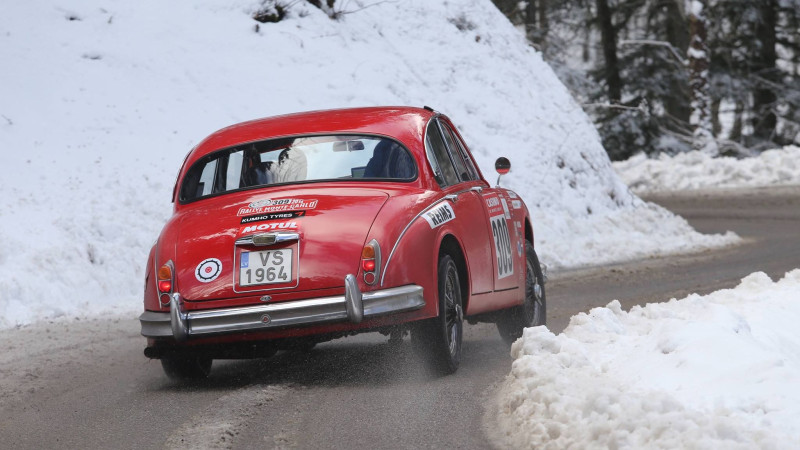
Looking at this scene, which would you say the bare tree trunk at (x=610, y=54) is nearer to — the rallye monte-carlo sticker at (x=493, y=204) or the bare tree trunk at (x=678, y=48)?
the bare tree trunk at (x=678, y=48)

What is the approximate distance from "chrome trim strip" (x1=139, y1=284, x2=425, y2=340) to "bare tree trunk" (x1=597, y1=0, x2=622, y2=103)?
32089 millimetres

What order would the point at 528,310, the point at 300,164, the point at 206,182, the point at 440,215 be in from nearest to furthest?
the point at 440,215 → the point at 300,164 → the point at 206,182 → the point at 528,310

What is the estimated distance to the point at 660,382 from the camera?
569cm

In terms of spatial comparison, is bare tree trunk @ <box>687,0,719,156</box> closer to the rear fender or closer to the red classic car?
the red classic car

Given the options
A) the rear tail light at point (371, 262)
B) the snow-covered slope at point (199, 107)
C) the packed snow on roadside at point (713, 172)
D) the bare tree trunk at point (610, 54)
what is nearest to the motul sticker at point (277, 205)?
the rear tail light at point (371, 262)

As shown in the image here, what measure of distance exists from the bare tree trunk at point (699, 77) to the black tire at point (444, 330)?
23853 mm

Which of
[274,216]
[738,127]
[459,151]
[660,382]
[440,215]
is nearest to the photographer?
[660,382]

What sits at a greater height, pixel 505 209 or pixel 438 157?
pixel 438 157

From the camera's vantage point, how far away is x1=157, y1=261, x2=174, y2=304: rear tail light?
6934 millimetres

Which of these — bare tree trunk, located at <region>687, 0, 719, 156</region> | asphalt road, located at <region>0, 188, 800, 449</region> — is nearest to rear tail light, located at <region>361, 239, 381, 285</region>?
asphalt road, located at <region>0, 188, 800, 449</region>

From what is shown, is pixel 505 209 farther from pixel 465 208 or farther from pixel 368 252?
pixel 368 252

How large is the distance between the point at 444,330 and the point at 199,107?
1006 centimetres

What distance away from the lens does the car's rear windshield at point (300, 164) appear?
7516mm

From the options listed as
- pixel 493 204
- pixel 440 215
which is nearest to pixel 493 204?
pixel 493 204
